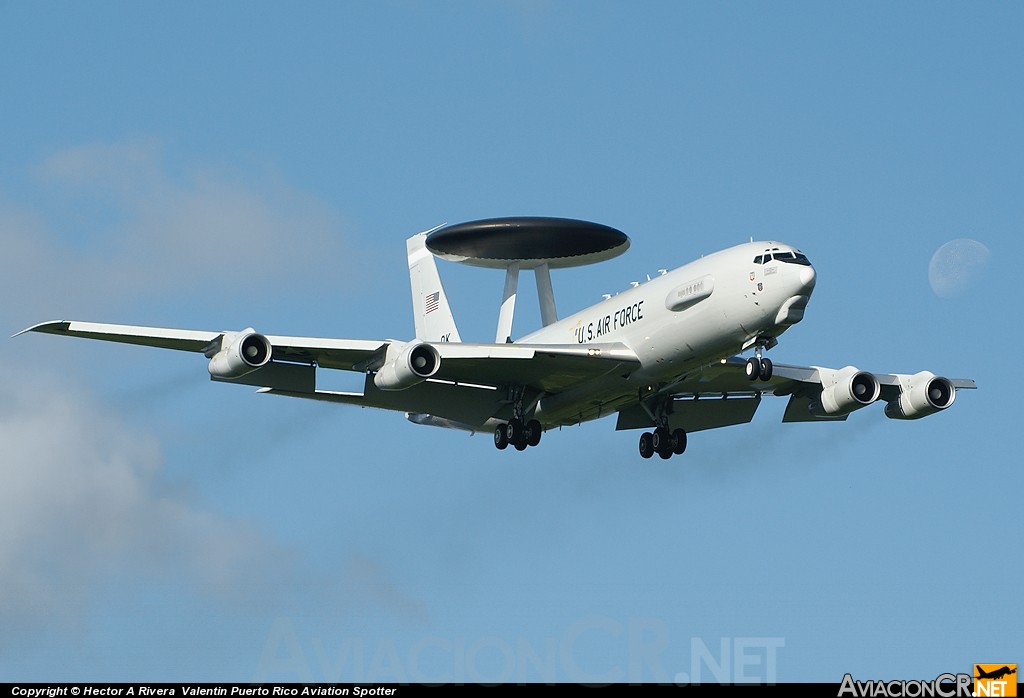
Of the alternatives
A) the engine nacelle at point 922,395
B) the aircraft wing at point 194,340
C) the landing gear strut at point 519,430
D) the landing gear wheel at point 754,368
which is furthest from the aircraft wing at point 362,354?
the engine nacelle at point 922,395

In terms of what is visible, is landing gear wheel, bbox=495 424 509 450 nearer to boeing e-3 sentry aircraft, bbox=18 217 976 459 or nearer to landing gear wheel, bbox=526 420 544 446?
boeing e-3 sentry aircraft, bbox=18 217 976 459

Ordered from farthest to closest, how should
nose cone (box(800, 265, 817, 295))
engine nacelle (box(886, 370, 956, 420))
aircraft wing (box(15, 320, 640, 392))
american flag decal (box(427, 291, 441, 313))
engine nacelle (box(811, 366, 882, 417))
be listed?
american flag decal (box(427, 291, 441, 313)) < engine nacelle (box(886, 370, 956, 420)) < engine nacelle (box(811, 366, 882, 417)) < aircraft wing (box(15, 320, 640, 392)) < nose cone (box(800, 265, 817, 295))

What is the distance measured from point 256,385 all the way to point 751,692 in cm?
2398

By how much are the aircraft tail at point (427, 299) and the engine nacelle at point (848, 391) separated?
16159mm

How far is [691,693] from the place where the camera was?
3183 cm

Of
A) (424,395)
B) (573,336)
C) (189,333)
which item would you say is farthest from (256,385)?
(573,336)

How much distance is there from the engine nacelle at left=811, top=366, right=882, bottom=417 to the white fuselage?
790 centimetres

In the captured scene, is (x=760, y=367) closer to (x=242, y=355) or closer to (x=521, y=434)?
(x=521, y=434)

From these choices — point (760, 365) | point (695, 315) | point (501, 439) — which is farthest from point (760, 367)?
point (501, 439)

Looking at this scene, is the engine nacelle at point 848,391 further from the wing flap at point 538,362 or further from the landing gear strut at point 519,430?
the landing gear strut at point 519,430

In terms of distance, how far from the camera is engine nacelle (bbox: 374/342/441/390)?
157 ft

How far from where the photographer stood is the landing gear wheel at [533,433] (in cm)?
5300

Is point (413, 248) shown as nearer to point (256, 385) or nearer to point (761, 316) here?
point (256, 385)

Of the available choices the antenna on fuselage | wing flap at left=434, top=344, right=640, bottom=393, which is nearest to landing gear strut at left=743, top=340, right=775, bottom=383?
wing flap at left=434, top=344, right=640, bottom=393
